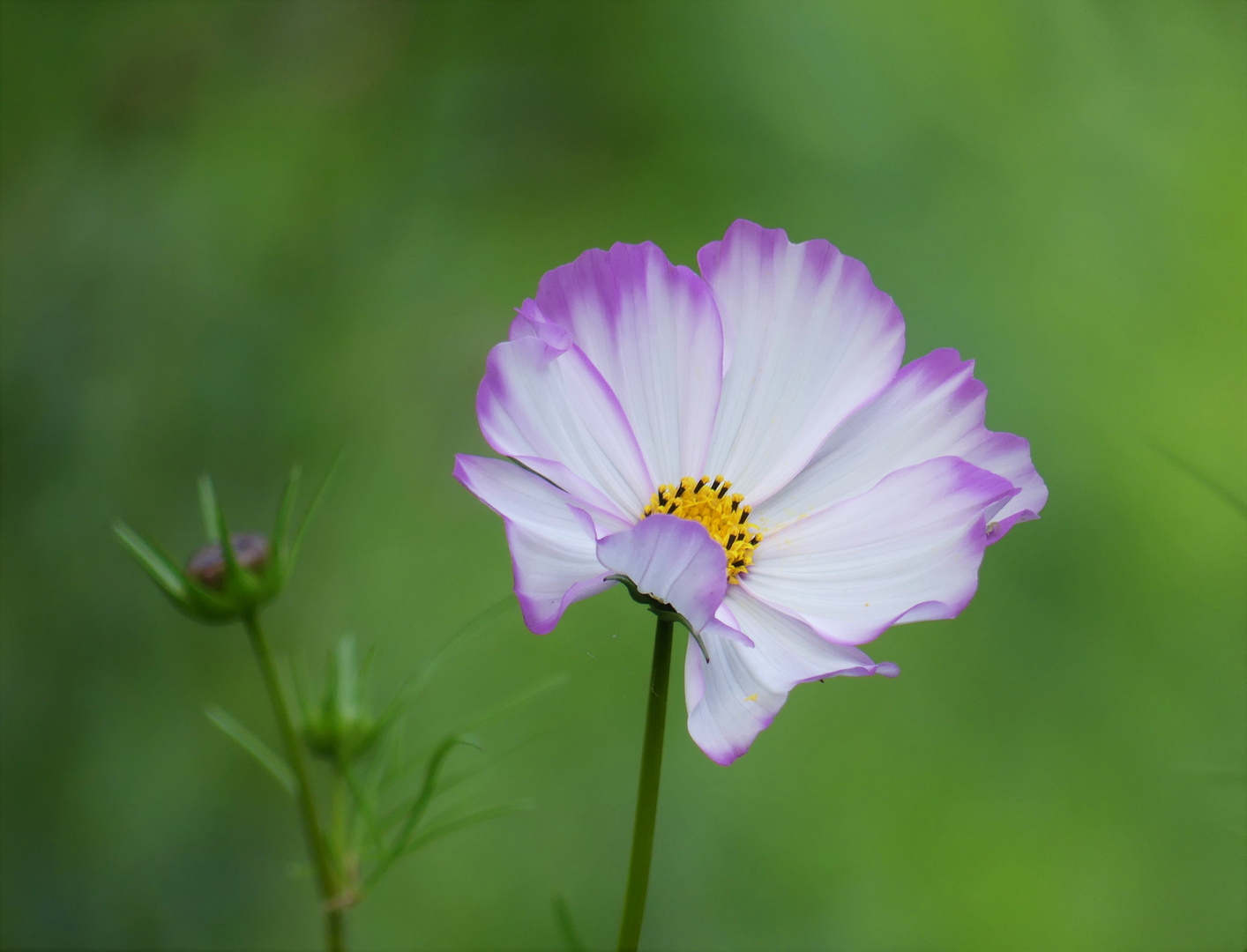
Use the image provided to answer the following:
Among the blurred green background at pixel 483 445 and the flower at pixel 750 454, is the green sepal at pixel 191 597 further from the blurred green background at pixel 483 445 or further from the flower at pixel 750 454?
the blurred green background at pixel 483 445

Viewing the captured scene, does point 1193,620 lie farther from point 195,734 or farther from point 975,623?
point 195,734

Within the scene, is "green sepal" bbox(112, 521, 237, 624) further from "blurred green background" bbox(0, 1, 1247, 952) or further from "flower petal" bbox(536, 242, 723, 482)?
"blurred green background" bbox(0, 1, 1247, 952)

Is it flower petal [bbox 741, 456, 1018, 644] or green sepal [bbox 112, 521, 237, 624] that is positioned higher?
flower petal [bbox 741, 456, 1018, 644]

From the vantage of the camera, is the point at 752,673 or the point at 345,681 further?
the point at 345,681

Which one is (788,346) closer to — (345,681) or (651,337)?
(651,337)

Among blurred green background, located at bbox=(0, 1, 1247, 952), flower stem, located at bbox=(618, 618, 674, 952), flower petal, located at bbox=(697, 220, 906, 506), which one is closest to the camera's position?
flower stem, located at bbox=(618, 618, 674, 952)

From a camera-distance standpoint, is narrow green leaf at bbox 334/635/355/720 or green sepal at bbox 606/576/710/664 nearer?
green sepal at bbox 606/576/710/664

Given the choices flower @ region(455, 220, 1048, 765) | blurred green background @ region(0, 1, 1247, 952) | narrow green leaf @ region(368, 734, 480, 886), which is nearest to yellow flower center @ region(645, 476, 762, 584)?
flower @ region(455, 220, 1048, 765)

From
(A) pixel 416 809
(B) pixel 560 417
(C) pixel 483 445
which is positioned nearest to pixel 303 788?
(A) pixel 416 809

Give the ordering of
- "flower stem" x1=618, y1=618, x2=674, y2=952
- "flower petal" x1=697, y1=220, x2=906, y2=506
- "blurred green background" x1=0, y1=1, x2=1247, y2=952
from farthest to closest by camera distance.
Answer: "blurred green background" x1=0, y1=1, x2=1247, y2=952
"flower petal" x1=697, y1=220, x2=906, y2=506
"flower stem" x1=618, y1=618, x2=674, y2=952
